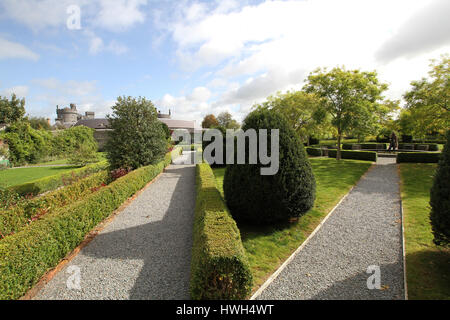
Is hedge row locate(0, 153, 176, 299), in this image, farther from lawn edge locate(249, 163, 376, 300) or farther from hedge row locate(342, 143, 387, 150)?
hedge row locate(342, 143, 387, 150)

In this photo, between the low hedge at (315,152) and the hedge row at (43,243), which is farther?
the low hedge at (315,152)

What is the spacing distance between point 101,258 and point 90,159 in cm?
1785

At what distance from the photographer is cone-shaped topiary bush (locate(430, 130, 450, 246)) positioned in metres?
3.52

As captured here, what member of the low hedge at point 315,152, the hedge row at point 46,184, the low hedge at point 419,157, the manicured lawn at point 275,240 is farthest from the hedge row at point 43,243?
the low hedge at point 315,152

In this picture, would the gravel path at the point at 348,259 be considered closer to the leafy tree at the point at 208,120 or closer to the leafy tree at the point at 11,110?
the leafy tree at the point at 11,110

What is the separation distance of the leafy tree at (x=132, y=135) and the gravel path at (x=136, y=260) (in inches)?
196

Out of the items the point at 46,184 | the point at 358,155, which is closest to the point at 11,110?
the point at 46,184

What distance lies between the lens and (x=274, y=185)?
5254 millimetres

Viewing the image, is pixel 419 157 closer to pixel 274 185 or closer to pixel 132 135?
pixel 274 185

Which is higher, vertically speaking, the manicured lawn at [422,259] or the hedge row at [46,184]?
the hedge row at [46,184]

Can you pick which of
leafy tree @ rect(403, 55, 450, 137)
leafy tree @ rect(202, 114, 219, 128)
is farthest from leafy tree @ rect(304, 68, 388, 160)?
leafy tree @ rect(202, 114, 219, 128)

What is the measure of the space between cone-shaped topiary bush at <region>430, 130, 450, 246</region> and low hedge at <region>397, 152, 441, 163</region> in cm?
1557

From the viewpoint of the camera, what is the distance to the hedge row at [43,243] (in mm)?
3402
